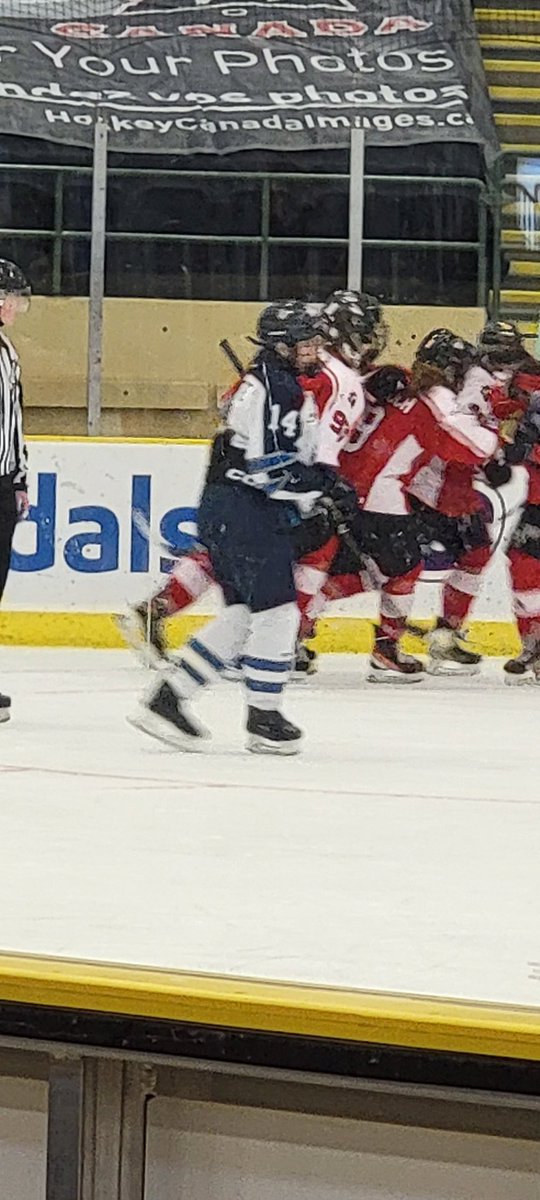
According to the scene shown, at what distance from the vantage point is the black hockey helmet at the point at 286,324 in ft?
8.25

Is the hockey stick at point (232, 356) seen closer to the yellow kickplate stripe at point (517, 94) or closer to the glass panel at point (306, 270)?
the glass panel at point (306, 270)

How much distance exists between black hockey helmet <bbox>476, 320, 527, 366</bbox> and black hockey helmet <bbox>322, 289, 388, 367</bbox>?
0.59ft

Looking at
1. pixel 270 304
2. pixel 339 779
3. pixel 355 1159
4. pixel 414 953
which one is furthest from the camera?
pixel 270 304

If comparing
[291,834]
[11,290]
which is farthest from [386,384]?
[291,834]

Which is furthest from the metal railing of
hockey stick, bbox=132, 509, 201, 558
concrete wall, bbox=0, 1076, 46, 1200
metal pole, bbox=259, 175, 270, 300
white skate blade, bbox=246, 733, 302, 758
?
concrete wall, bbox=0, 1076, 46, 1200

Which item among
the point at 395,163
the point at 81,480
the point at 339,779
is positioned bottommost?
the point at 339,779

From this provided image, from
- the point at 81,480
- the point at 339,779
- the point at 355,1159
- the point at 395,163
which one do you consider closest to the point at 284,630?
the point at 339,779

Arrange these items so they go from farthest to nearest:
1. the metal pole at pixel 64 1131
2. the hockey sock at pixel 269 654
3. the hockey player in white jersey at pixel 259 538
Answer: the hockey sock at pixel 269 654 → the hockey player in white jersey at pixel 259 538 → the metal pole at pixel 64 1131

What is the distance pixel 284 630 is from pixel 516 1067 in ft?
4.58

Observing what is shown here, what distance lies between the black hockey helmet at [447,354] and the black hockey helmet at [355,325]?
0.26ft

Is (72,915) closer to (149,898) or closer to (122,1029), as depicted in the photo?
(149,898)

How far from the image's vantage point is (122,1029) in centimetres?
124

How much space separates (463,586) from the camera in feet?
9.77

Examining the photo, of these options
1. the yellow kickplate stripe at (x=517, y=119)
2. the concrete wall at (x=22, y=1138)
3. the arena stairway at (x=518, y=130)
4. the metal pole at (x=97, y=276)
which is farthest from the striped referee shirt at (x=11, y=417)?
the concrete wall at (x=22, y=1138)
